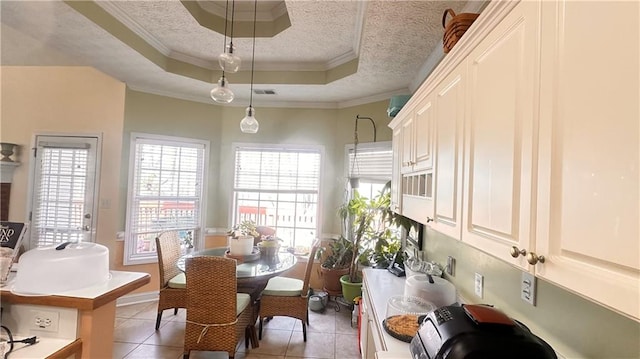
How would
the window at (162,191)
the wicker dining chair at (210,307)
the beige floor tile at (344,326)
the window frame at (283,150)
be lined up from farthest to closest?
the window frame at (283,150)
the window at (162,191)
the beige floor tile at (344,326)
the wicker dining chair at (210,307)

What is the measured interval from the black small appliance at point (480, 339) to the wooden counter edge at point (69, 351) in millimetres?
1217

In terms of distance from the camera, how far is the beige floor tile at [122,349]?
267 cm

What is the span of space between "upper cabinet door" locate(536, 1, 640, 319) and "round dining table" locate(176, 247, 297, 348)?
87.6 inches

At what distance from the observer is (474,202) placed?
117 cm

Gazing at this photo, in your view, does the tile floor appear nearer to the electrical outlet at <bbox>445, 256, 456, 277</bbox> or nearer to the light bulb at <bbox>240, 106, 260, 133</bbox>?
the electrical outlet at <bbox>445, 256, 456, 277</bbox>

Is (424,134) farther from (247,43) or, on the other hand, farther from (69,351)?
(247,43)

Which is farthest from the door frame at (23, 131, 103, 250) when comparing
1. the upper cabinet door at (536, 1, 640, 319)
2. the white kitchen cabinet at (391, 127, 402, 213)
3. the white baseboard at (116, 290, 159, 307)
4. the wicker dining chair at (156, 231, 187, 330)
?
the upper cabinet door at (536, 1, 640, 319)

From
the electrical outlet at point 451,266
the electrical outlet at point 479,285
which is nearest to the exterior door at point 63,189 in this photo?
the electrical outlet at point 451,266

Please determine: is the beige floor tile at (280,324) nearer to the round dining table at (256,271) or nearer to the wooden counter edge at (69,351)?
the round dining table at (256,271)

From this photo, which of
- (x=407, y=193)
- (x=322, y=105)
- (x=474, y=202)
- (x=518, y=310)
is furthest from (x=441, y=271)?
(x=322, y=105)

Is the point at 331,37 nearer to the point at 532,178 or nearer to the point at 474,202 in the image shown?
the point at 474,202

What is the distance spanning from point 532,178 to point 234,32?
10.1 feet

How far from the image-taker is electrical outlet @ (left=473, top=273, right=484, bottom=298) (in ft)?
5.34

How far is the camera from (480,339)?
85 centimetres
